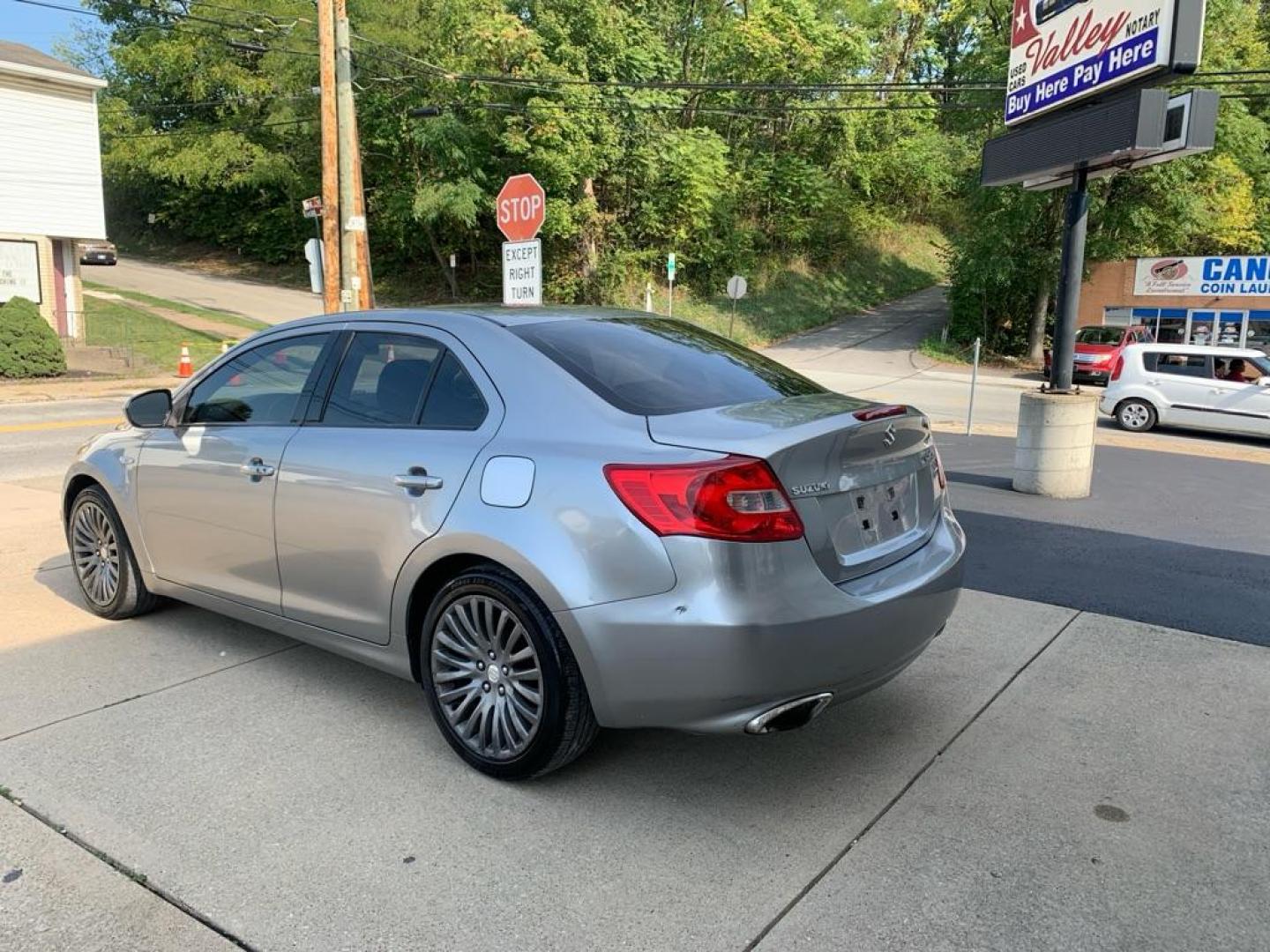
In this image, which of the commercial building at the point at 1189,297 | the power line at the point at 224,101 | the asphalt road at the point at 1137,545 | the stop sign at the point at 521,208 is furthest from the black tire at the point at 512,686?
the power line at the point at 224,101

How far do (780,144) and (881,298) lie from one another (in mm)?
8848

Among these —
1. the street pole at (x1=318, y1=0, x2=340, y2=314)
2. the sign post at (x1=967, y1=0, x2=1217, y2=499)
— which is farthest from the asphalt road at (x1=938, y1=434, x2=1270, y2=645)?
the street pole at (x1=318, y1=0, x2=340, y2=314)

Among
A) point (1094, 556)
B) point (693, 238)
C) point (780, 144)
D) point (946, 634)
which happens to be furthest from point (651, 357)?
point (780, 144)

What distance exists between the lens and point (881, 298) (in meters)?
46.5

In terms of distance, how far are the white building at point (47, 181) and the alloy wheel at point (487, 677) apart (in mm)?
24712

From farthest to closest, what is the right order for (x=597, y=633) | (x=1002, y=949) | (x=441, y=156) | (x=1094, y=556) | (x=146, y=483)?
(x=441, y=156) → (x=1094, y=556) → (x=146, y=483) → (x=597, y=633) → (x=1002, y=949)

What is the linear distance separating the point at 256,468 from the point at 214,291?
3922 centimetres

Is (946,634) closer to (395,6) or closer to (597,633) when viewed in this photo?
(597,633)

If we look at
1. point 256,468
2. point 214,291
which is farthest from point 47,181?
point 256,468

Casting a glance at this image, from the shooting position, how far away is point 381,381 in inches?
149

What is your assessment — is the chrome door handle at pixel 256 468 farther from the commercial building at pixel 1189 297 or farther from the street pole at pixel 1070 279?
the commercial building at pixel 1189 297

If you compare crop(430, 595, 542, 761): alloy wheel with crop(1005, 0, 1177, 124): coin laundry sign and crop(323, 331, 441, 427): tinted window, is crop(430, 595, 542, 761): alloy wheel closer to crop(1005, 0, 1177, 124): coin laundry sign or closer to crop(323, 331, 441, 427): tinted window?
crop(323, 331, 441, 427): tinted window

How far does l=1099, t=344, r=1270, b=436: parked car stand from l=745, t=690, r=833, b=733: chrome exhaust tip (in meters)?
15.3

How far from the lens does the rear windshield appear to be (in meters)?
3.35
